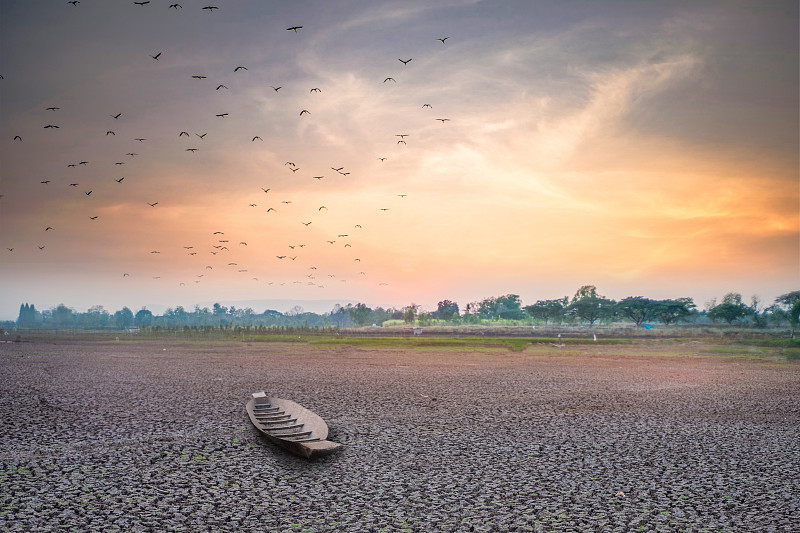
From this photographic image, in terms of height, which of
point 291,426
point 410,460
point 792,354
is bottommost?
point 792,354

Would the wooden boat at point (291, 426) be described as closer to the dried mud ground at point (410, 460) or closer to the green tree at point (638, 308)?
the dried mud ground at point (410, 460)

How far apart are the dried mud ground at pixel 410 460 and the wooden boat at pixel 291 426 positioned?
21.5 inches

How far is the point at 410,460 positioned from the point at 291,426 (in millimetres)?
4872

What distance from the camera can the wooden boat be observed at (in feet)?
50.3

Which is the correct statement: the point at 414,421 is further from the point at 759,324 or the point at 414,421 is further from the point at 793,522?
the point at 759,324

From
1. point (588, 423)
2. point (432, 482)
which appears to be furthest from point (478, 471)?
point (588, 423)

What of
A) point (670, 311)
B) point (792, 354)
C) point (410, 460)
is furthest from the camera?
point (670, 311)

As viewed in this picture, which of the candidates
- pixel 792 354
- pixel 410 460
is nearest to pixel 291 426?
pixel 410 460

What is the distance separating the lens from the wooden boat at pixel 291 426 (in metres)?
15.3

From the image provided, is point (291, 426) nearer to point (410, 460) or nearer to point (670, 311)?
point (410, 460)

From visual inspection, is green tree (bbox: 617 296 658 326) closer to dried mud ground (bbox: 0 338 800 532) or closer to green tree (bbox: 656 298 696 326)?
green tree (bbox: 656 298 696 326)

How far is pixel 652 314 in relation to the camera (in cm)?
18088

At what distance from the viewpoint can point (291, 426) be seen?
18438mm

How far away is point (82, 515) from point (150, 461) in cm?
409
